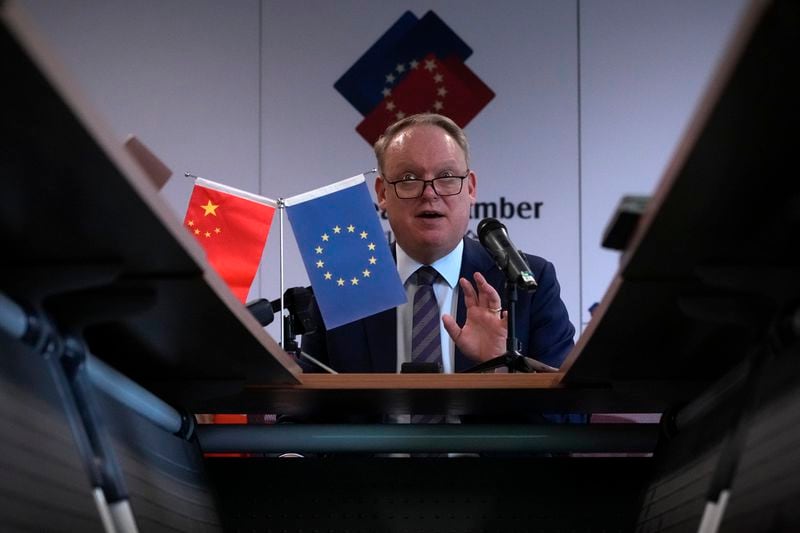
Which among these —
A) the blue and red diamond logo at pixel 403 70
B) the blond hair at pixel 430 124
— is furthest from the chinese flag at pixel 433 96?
the blond hair at pixel 430 124

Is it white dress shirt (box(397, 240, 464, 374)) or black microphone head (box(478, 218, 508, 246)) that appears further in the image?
white dress shirt (box(397, 240, 464, 374))

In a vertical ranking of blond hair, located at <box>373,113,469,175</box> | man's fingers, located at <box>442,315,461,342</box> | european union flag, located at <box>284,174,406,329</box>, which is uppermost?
blond hair, located at <box>373,113,469,175</box>

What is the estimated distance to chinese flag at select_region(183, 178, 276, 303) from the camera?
8.81 feet

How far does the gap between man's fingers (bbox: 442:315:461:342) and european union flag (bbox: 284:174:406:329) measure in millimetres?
244

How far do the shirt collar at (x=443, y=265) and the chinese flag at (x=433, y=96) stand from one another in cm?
188

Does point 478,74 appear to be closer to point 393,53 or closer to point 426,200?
point 393,53

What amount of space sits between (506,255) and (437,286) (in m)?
0.66

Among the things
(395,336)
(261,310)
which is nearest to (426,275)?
(395,336)

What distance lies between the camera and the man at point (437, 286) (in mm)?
2410

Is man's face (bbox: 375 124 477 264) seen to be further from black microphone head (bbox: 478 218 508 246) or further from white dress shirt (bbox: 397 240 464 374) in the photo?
black microphone head (bbox: 478 218 508 246)

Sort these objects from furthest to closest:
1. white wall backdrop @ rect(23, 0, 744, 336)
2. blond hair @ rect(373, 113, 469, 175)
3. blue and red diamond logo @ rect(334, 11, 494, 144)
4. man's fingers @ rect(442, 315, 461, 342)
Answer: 1. blue and red diamond logo @ rect(334, 11, 494, 144)
2. white wall backdrop @ rect(23, 0, 744, 336)
3. blond hair @ rect(373, 113, 469, 175)
4. man's fingers @ rect(442, 315, 461, 342)

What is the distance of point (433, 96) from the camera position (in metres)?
4.63

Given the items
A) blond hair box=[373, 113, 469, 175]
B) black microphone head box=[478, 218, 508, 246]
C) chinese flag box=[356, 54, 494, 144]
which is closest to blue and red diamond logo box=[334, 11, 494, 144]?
chinese flag box=[356, 54, 494, 144]

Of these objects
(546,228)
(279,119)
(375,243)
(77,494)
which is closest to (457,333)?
(375,243)
